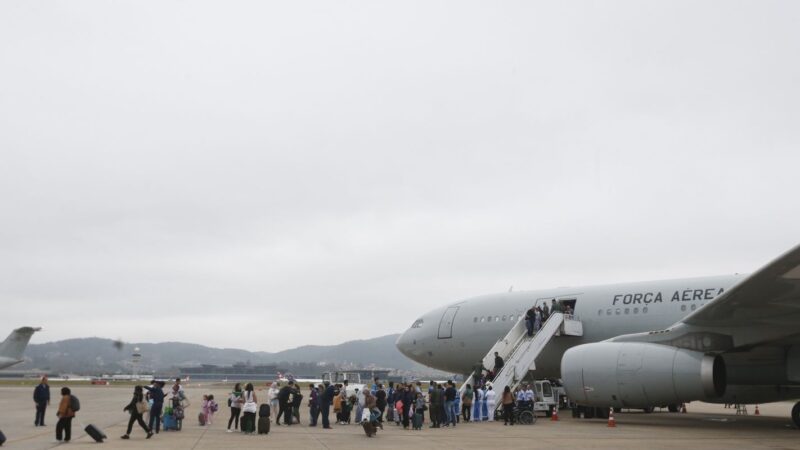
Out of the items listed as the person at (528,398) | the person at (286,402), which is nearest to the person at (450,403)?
the person at (528,398)

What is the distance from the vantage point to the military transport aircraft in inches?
594

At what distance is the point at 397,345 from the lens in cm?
2992

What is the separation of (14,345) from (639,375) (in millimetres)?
36598


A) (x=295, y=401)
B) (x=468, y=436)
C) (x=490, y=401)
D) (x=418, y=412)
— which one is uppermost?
(x=295, y=401)

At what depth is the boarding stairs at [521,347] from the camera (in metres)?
21.0

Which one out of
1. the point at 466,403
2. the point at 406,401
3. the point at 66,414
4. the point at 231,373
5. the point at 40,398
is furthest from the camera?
the point at 231,373

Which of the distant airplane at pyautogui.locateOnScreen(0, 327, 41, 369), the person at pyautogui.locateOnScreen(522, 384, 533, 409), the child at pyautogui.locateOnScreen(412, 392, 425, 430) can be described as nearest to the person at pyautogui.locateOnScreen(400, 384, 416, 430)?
the child at pyautogui.locateOnScreen(412, 392, 425, 430)

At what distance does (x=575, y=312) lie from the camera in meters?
23.1

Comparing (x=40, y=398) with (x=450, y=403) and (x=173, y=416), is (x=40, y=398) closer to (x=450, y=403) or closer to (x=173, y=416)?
(x=173, y=416)

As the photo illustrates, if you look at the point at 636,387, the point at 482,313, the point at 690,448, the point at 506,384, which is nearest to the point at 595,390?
the point at 636,387

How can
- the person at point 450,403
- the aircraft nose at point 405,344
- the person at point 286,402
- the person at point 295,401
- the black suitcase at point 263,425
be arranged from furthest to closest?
the aircraft nose at point 405,344
the person at point 295,401
the person at point 450,403
the person at point 286,402
the black suitcase at point 263,425

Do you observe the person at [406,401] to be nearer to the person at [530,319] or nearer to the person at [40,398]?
the person at [530,319]

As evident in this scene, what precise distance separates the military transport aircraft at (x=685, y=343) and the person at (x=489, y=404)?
8.41ft

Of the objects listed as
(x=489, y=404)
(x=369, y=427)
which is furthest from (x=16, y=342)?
(x=369, y=427)
